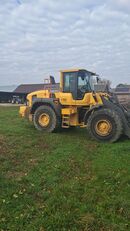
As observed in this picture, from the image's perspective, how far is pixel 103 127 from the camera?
13609 mm

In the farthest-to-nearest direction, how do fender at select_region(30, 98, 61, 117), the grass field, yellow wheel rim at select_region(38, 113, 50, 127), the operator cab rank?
yellow wheel rim at select_region(38, 113, 50, 127) → fender at select_region(30, 98, 61, 117) → the operator cab → the grass field

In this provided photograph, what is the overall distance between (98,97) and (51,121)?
247 centimetres

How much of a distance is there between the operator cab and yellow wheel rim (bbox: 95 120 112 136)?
165 cm

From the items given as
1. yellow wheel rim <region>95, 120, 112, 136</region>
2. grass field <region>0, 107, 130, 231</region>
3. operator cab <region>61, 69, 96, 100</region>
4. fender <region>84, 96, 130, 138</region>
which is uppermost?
operator cab <region>61, 69, 96, 100</region>

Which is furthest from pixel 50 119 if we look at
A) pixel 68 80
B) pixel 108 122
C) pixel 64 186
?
pixel 64 186

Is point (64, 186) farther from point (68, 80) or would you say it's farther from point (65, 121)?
point (68, 80)

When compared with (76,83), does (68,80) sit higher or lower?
higher


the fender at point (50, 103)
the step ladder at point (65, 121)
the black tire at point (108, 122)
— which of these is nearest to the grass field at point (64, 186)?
the black tire at point (108, 122)

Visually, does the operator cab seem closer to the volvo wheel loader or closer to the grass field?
the volvo wheel loader

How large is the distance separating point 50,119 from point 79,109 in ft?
4.53

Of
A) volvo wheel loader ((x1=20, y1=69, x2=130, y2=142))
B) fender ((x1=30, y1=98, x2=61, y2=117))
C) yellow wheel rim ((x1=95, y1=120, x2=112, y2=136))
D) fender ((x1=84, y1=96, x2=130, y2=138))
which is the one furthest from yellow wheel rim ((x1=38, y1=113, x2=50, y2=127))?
yellow wheel rim ((x1=95, y1=120, x2=112, y2=136))

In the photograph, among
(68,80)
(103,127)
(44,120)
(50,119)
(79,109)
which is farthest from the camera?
(44,120)

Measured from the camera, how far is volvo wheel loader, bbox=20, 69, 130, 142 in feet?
44.0

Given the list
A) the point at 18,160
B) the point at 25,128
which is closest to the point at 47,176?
the point at 18,160
